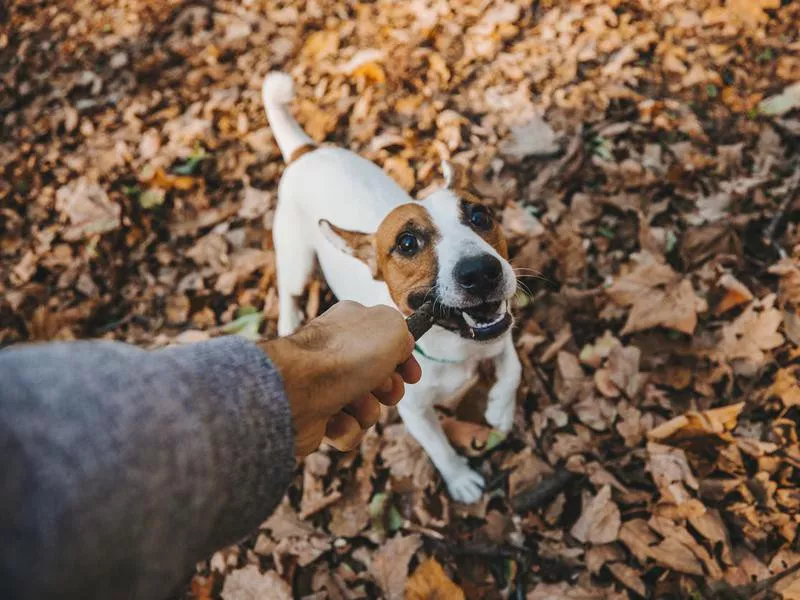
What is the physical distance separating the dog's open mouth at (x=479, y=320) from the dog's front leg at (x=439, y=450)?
1.61 ft

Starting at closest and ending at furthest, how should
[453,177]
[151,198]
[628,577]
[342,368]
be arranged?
[342,368]
[628,577]
[453,177]
[151,198]

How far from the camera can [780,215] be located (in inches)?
128

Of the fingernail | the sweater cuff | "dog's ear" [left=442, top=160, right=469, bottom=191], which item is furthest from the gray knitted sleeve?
"dog's ear" [left=442, top=160, right=469, bottom=191]

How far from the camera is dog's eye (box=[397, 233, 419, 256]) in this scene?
2521mm

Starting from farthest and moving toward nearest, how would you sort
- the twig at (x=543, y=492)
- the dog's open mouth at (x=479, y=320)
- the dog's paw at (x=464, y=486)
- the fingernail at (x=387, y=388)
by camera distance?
the dog's paw at (x=464, y=486) → the twig at (x=543, y=492) → the dog's open mouth at (x=479, y=320) → the fingernail at (x=387, y=388)

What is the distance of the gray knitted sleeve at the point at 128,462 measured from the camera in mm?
876

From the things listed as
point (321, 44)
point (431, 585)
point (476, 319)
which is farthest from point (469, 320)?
point (321, 44)

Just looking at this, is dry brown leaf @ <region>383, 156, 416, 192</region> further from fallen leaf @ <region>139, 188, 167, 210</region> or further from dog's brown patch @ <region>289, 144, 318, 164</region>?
fallen leaf @ <region>139, 188, 167, 210</region>

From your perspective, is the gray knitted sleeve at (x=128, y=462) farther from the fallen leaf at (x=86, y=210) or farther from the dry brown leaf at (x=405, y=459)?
the fallen leaf at (x=86, y=210)

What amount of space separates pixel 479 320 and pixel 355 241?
89cm

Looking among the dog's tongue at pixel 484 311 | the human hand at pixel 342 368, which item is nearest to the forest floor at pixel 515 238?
the dog's tongue at pixel 484 311

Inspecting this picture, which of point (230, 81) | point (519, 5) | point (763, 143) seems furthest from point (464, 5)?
point (763, 143)

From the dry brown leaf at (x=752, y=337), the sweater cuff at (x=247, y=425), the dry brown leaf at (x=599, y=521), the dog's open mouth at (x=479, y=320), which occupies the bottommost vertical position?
the dry brown leaf at (x=599, y=521)

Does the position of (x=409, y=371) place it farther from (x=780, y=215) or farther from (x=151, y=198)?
(x=151, y=198)
